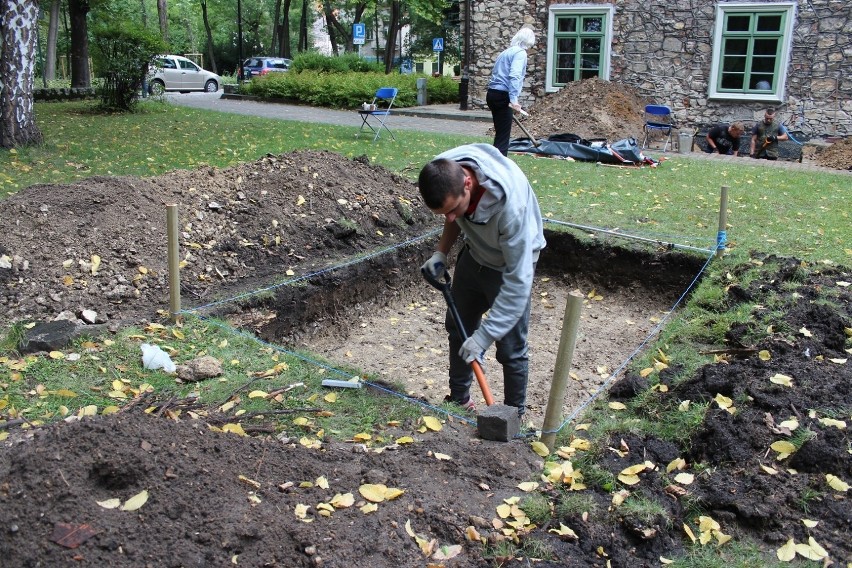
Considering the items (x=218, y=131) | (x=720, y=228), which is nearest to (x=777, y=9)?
(x=720, y=228)

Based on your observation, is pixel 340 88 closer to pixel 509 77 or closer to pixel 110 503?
pixel 509 77

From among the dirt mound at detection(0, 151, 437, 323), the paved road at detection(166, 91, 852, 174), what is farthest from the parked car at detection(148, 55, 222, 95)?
the dirt mound at detection(0, 151, 437, 323)

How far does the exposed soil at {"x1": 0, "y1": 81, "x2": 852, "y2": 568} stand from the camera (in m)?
2.79

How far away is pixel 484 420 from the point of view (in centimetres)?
380

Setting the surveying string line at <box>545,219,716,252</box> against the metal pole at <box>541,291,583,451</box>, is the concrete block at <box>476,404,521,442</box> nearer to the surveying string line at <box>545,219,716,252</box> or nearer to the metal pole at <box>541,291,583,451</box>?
the metal pole at <box>541,291,583,451</box>

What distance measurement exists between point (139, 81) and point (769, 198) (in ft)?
45.9

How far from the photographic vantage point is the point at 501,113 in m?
10.7

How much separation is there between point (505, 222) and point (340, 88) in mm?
19477

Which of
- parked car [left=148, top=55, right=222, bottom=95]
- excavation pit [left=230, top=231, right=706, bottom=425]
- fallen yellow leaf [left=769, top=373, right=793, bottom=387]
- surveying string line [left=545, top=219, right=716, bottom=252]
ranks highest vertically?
parked car [left=148, top=55, right=222, bottom=95]

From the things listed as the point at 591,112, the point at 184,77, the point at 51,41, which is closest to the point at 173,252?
the point at 591,112

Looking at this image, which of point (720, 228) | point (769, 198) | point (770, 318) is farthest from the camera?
point (769, 198)

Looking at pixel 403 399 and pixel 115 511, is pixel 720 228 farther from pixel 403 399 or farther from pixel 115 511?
pixel 115 511

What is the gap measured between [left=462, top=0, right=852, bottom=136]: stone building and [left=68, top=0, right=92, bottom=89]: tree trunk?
11.3 meters

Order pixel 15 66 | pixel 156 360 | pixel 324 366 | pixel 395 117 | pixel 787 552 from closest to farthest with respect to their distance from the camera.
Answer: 1. pixel 787 552
2. pixel 156 360
3. pixel 324 366
4. pixel 15 66
5. pixel 395 117
